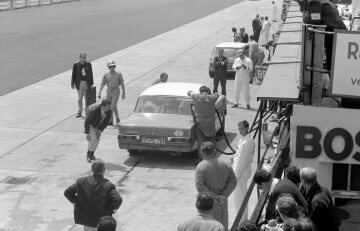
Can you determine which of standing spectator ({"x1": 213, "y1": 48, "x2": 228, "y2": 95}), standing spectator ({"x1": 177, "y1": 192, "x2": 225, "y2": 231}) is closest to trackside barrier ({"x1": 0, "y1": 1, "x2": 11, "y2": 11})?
standing spectator ({"x1": 213, "y1": 48, "x2": 228, "y2": 95})

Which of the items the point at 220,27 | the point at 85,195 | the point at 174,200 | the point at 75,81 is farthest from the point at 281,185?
the point at 220,27

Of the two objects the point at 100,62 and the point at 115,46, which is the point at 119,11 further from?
the point at 100,62

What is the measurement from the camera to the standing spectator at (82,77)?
18.4 m

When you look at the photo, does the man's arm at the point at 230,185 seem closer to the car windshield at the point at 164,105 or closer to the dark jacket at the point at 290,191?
the dark jacket at the point at 290,191

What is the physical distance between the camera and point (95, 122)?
14.2m

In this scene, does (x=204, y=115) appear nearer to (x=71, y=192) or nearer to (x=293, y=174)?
(x=71, y=192)

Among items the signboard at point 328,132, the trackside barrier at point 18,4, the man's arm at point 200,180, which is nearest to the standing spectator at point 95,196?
the man's arm at point 200,180

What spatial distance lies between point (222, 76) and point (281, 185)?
1252cm

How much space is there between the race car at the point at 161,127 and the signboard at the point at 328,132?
21.4ft

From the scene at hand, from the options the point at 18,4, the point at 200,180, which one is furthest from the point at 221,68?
the point at 18,4

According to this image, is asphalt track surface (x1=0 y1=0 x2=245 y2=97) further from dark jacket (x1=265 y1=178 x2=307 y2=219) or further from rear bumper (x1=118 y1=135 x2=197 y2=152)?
dark jacket (x1=265 y1=178 x2=307 y2=219)

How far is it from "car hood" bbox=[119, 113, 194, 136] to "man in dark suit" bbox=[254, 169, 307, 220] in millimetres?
6040

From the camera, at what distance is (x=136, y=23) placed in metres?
46.0

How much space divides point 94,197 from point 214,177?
162cm
